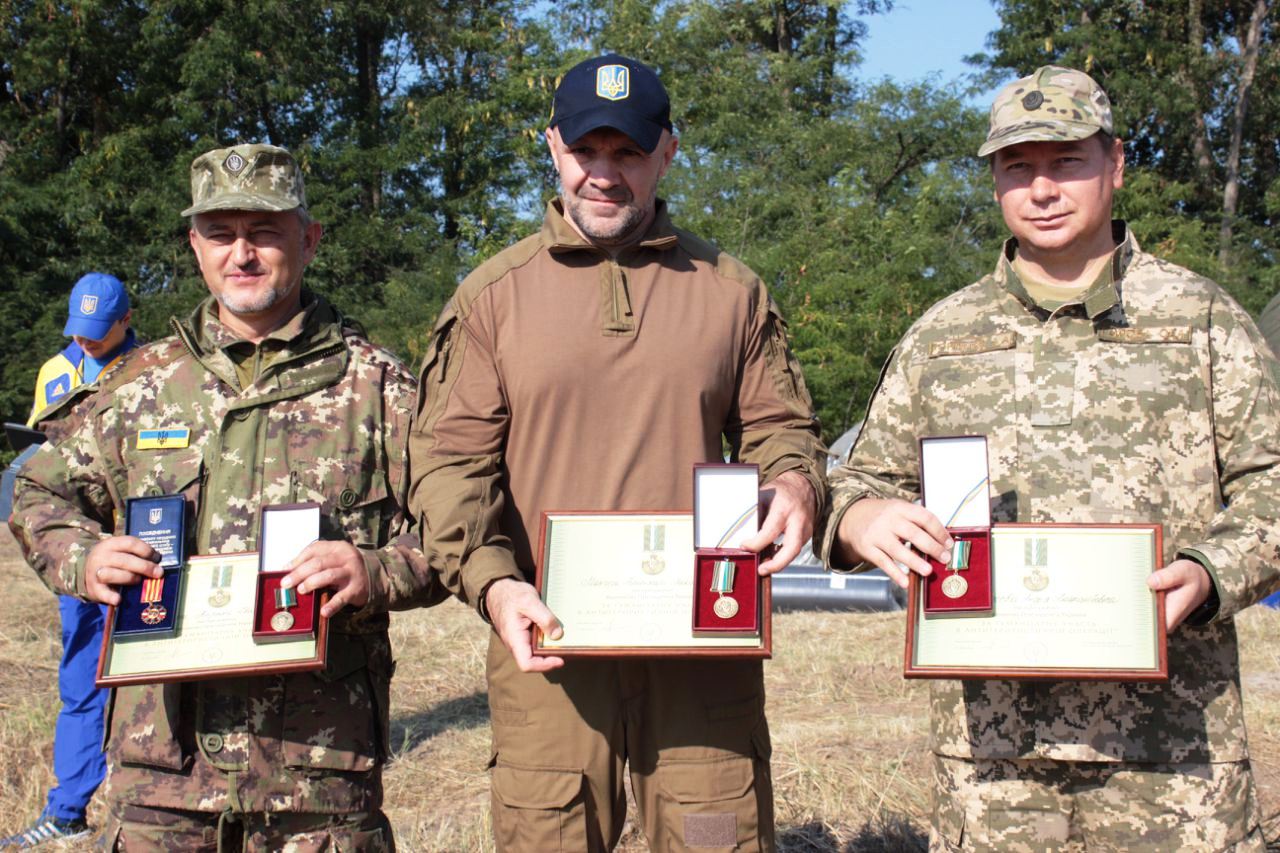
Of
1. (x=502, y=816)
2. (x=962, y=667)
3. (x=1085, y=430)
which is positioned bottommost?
(x=502, y=816)

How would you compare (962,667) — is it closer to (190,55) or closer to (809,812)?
(809,812)

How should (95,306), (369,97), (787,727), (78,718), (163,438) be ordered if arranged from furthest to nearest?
(369,97) → (787,727) → (95,306) → (78,718) → (163,438)

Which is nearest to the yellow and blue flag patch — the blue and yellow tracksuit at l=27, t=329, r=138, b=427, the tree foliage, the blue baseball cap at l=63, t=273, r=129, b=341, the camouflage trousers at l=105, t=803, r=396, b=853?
the camouflage trousers at l=105, t=803, r=396, b=853

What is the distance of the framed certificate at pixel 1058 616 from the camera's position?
2.67 m

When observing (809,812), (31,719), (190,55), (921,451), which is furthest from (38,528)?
(190,55)

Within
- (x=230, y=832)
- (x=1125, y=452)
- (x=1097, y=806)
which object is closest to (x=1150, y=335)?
(x=1125, y=452)

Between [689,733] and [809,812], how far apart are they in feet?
7.12

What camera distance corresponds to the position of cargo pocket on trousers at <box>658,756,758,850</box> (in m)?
2.97

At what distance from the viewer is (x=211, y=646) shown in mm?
3053

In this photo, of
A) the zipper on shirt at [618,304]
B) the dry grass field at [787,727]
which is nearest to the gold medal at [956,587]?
the zipper on shirt at [618,304]

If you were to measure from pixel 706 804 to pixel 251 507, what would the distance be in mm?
1401

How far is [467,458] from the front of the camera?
3033mm

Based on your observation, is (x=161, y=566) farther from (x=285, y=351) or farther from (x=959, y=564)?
(x=959, y=564)

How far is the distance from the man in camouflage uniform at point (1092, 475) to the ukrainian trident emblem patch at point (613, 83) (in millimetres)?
888
